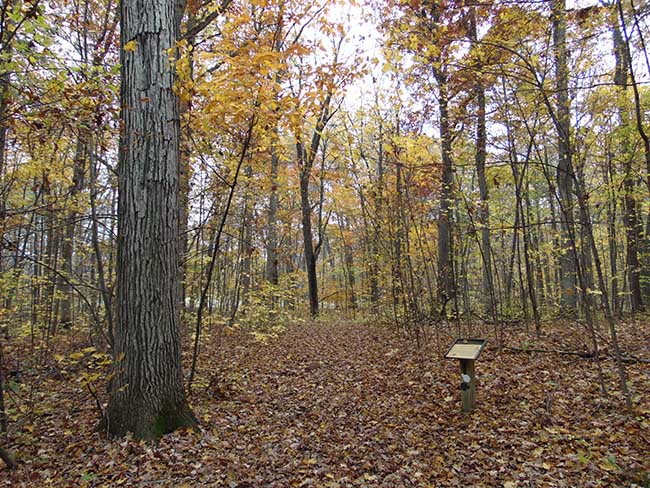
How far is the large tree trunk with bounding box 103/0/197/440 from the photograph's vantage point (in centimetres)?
386

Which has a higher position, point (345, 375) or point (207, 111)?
point (207, 111)

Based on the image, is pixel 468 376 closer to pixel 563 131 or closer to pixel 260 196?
pixel 563 131

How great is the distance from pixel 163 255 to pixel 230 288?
804 centimetres

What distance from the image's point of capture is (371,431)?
426 centimetres

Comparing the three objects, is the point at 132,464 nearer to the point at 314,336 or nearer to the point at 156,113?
→ the point at 156,113

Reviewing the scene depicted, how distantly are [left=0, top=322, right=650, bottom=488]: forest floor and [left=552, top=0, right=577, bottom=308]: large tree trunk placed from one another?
157cm

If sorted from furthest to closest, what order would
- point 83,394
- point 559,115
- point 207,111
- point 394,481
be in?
1. point 559,115
2. point 83,394
3. point 207,111
4. point 394,481

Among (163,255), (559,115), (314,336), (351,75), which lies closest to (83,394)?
(163,255)

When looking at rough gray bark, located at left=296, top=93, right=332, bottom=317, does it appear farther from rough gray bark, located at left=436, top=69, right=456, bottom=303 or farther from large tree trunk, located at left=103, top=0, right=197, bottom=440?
large tree trunk, located at left=103, top=0, right=197, bottom=440

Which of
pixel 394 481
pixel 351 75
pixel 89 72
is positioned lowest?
pixel 394 481

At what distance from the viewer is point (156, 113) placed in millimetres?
4023

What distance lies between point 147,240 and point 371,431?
311cm

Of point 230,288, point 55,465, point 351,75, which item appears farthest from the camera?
point 230,288

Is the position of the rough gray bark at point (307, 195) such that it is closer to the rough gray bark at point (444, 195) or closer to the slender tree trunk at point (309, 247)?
the slender tree trunk at point (309, 247)
